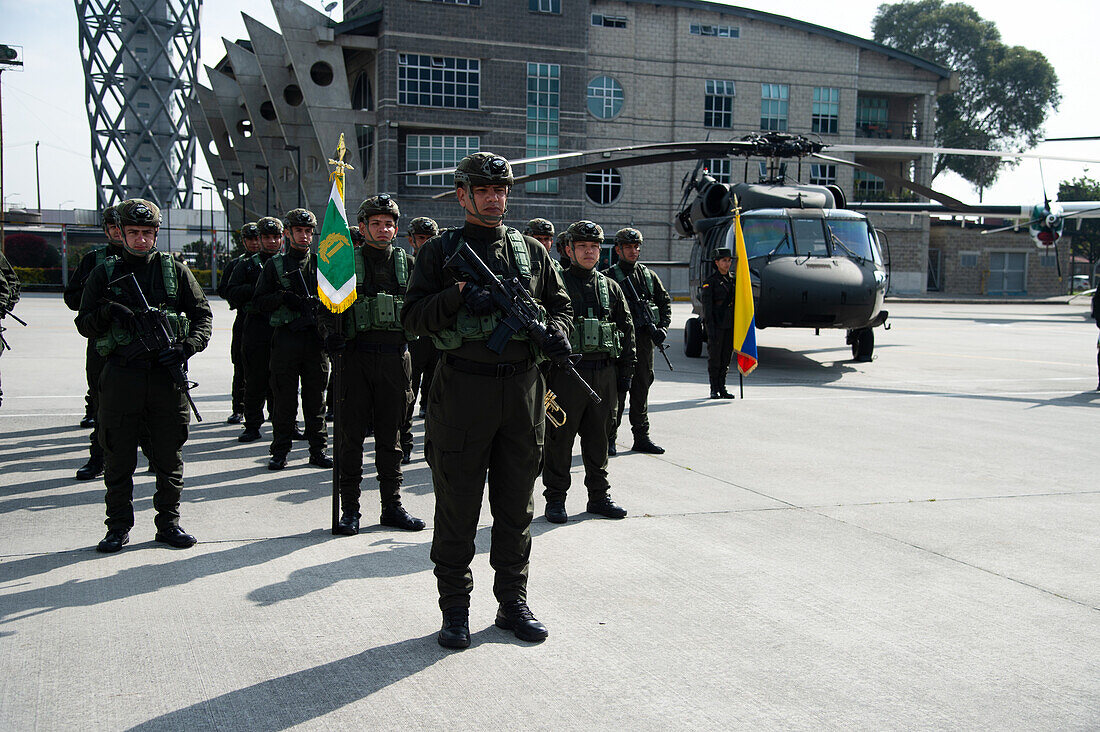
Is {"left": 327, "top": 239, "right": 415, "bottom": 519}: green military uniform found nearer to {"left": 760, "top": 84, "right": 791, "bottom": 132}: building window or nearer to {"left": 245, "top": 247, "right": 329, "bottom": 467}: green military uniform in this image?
{"left": 245, "top": 247, "right": 329, "bottom": 467}: green military uniform

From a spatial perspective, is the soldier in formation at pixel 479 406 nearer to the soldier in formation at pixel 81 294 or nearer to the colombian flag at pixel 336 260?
the colombian flag at pixel 336 260

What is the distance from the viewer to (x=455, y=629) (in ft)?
13.1

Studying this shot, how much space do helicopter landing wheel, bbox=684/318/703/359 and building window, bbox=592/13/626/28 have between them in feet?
114

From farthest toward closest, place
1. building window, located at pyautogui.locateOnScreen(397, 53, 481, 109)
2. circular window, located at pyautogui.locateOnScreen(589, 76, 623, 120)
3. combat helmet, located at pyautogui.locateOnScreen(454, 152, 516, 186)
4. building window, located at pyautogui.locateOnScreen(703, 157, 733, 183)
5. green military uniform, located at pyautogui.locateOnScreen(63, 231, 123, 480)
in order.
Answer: building window, located at pyautogui.locateOnScreen(703, 157, 733, 183)
circular window, located at pyautogui.locateOnScreen(589, 76, 623, 120)
building window, located at pyautogui.locateOnScreen(397, 53, 481, 109)
green military uniform, located at pyautogui.locateOnScreen(63, 231, 123, 480)
combat helmet, located at pyautogui.locateOnScreen(454, 152, 516, 186)

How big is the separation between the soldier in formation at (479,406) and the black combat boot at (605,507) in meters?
2.06

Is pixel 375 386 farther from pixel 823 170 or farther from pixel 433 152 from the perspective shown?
pixel 823 170

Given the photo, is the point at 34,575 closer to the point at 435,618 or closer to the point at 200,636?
the point at 200,636

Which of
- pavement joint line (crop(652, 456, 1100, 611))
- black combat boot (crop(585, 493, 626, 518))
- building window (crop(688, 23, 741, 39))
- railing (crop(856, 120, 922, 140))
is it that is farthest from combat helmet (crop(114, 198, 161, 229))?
railing (crop(856, 120, 922, 140))

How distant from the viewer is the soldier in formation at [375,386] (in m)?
5.89

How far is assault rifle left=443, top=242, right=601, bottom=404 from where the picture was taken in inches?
159

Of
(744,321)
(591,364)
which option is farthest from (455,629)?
(744,321)

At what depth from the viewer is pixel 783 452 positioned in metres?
8.54

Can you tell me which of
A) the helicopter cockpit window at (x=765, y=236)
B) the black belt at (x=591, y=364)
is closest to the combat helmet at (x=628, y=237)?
the black belt at (x=591, y=364)

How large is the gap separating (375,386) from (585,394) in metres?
1.45
